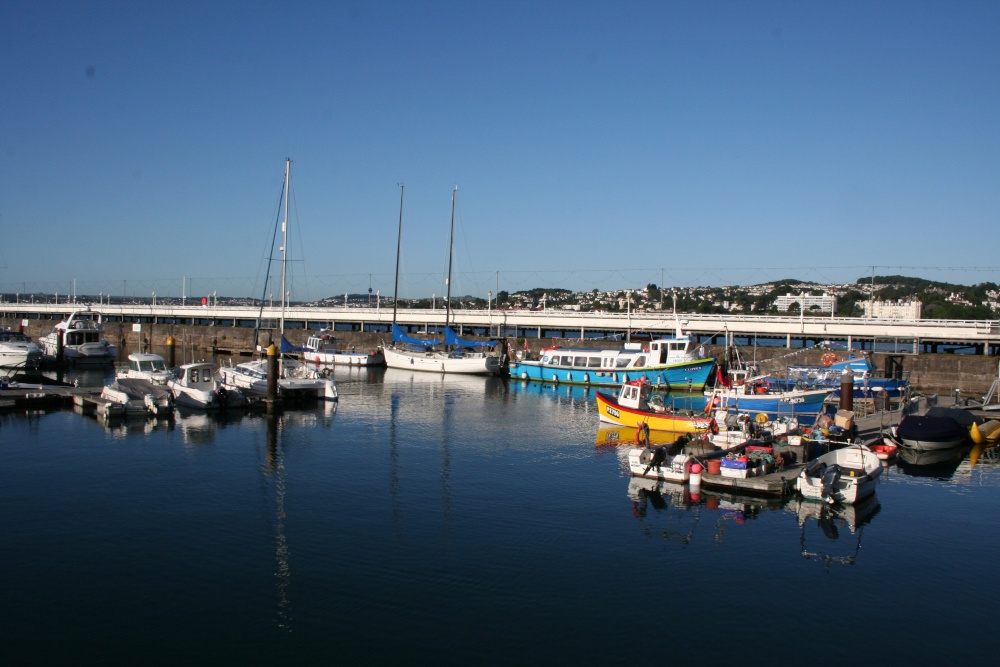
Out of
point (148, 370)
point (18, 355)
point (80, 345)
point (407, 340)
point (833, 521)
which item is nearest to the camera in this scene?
point (833, 521)

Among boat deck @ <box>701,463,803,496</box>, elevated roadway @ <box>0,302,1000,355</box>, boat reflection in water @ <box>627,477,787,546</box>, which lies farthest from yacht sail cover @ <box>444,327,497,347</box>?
boat deck @ <box>701,463,803,496</box>

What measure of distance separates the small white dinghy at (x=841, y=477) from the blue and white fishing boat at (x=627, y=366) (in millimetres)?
23006

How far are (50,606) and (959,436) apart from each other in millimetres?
31692

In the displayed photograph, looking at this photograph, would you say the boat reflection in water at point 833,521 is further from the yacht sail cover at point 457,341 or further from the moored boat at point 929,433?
the yacht sail cover at point 457,341

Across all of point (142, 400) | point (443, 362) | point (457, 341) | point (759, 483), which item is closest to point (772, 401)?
point (759, 483)

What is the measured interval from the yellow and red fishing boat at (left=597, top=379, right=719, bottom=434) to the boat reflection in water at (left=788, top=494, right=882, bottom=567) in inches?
239

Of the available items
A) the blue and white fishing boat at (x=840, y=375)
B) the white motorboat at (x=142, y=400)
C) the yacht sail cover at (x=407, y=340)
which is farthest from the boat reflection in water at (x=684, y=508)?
the yacht sail cover at (x=407, y=340)

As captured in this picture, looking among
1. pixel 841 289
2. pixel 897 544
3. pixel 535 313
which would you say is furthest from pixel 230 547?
pixel 841 289

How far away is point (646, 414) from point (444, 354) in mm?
33644

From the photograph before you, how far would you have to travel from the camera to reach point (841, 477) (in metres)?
22.4

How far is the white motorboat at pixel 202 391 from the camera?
3753 cm

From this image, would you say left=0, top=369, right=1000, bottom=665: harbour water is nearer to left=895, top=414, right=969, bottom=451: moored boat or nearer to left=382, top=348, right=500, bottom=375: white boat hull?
left=895, top=414, right=969, bottom=451: moored boat

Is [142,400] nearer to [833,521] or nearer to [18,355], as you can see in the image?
[18,355]

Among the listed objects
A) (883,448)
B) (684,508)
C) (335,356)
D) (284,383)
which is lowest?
(684,508)
